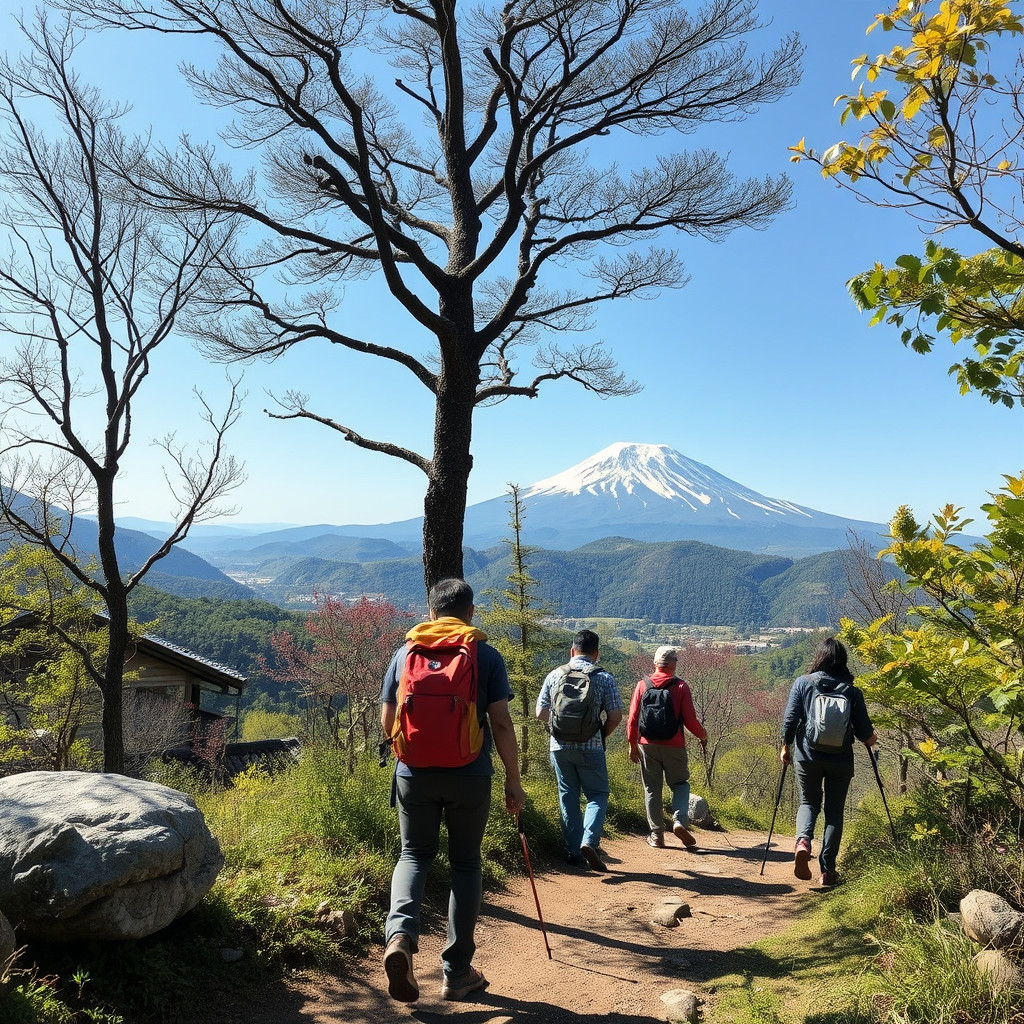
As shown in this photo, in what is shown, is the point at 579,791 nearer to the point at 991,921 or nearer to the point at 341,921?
the point at 341,921

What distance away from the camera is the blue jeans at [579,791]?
18.6 feet

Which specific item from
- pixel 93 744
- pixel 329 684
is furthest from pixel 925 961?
pixel 329 684

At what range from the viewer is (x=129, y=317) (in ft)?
26.1

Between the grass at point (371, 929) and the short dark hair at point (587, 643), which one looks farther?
the short dark hair at point (587, 643)

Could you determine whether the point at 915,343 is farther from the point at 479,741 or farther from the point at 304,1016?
the point at 304,1016

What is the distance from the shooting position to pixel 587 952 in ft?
13.3

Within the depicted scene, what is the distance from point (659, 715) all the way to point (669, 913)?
192 centimetres

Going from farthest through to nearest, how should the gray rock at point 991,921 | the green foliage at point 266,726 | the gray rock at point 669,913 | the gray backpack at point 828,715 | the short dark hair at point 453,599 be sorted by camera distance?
the green foliage at point 266,726, the gray backpack at point 828,715, the gray rock at point 669,913, the short dark hair at point 453,599, the gray rock at point 991,921

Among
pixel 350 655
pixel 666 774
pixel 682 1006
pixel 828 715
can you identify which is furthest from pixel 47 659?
pixel 682 1006

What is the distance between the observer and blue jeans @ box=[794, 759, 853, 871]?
5039mm

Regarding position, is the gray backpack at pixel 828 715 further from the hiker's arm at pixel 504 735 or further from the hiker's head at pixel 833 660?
the hiker's arm at pixel 504 735

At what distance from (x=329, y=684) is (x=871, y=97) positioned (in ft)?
77.5

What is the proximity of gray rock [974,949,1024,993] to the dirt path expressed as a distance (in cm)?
126

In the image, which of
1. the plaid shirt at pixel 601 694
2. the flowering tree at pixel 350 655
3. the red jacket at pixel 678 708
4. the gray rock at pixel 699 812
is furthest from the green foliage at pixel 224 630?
the plaid shirt at pixel 601 694
